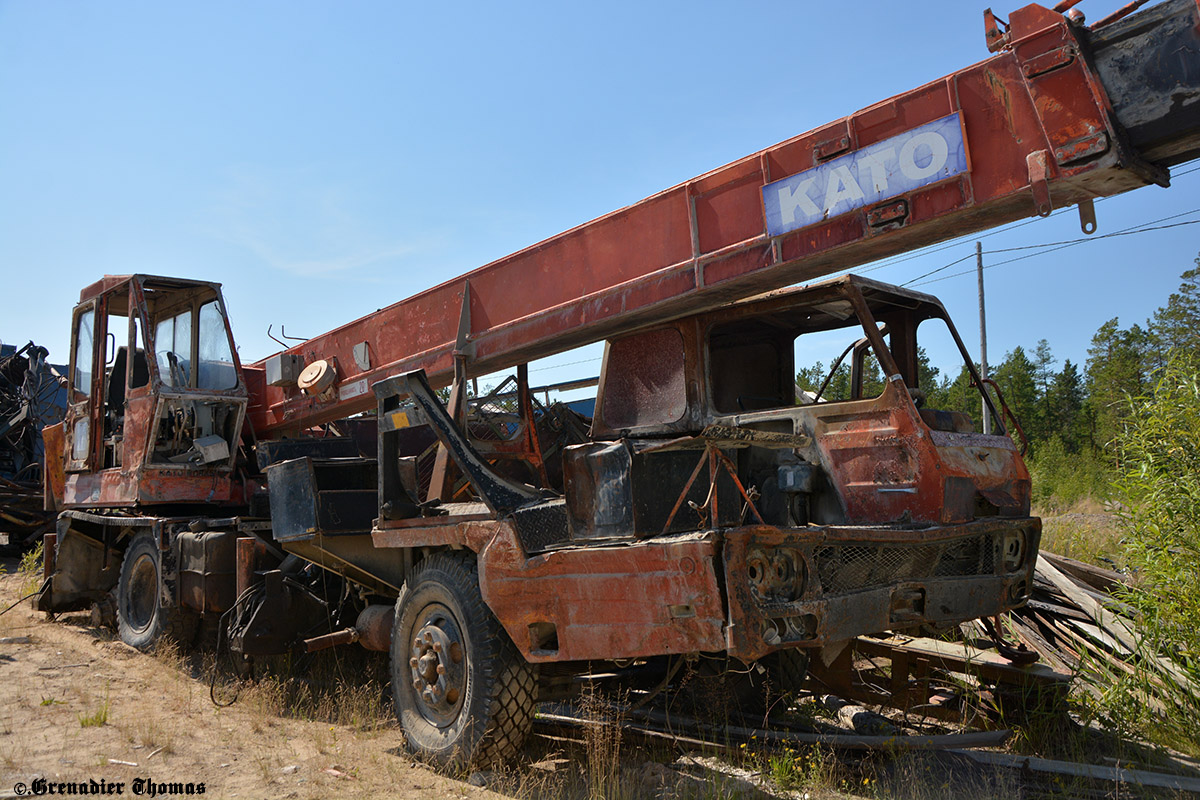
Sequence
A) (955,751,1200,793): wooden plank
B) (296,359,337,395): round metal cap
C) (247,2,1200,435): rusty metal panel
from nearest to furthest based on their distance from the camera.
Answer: (247,2,1200,435): rusty metal panel < (955,751,1200,793): wooden plank < (296,359,337,395): round metal cap

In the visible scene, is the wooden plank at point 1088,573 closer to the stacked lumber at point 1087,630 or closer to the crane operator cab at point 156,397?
the stacked lumber at point 1087,630

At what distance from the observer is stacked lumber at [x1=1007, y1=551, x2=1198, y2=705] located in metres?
5.47

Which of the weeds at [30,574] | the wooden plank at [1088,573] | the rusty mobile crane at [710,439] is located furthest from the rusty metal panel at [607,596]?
the weeds at [30,574]

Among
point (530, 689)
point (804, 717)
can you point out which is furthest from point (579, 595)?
point (804, 717)

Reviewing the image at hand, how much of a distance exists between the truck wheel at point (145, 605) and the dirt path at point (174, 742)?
31cm

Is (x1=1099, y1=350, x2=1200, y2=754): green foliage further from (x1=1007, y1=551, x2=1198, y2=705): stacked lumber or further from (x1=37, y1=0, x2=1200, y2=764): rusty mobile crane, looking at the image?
(x1=37, y1=0, x2=1200, y2=764): rusty mobile crane

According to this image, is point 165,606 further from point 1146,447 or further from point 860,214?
point 1146,447

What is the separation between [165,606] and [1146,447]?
25.3ft

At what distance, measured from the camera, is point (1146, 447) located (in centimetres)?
553

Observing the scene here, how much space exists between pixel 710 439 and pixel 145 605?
6.95m

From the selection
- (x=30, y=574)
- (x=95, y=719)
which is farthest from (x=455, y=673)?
(x=30, y=574)

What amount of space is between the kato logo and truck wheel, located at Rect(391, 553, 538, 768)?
2525mm

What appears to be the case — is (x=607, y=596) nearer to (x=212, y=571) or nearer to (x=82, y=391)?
(x=212, y=571)

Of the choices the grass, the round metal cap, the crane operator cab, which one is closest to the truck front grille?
the grass
